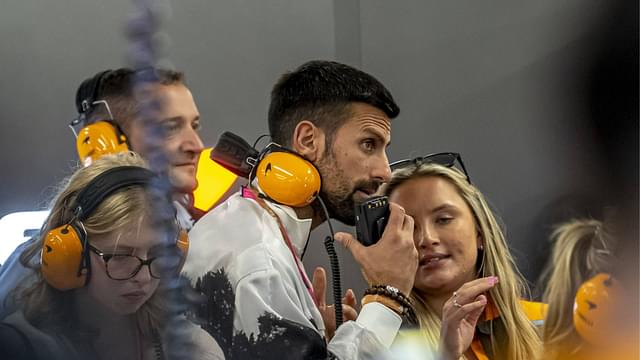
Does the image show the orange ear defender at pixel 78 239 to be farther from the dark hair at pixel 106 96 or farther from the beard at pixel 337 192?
the beard at pixel 337 192

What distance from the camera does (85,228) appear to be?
50cm

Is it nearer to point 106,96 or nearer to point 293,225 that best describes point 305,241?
point 293,225

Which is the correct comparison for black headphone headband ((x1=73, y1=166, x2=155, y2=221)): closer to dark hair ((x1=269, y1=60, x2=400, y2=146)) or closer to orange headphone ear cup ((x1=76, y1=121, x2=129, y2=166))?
orange headphone ear cup ((x1=76, y1=121, x2=129, y2=166))

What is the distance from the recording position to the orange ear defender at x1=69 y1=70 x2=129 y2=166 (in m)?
0.68

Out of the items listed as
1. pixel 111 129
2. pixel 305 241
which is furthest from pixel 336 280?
pixel 111 129

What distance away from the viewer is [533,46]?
0.70m

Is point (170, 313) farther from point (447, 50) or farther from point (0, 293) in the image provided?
point (447, 50)

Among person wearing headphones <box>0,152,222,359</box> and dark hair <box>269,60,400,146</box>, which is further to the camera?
dark hair <box>269,60,400,146</box>

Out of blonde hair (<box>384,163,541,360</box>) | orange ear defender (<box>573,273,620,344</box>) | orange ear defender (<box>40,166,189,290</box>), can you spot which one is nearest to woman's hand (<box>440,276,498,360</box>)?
blonde hair (<box>384,163,541,360</box>)

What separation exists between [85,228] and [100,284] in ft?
0.17

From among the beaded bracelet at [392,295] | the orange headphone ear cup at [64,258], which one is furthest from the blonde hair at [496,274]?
the orange headphone ear cup at [64,258]

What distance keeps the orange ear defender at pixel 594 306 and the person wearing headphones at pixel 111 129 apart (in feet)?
0.90

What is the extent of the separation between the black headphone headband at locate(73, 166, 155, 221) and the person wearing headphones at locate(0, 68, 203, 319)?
25mm

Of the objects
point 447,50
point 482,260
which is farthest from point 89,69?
point 482,260
